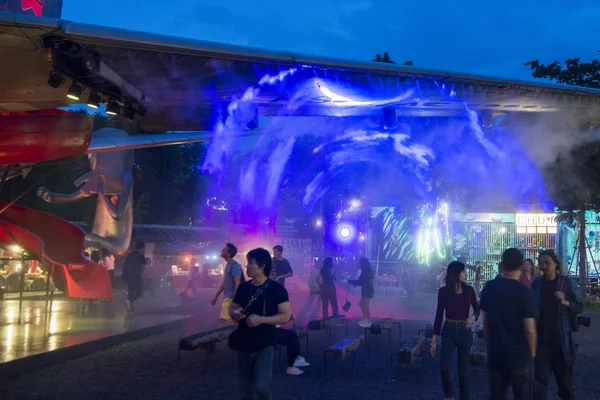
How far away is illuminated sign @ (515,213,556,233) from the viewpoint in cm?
2476

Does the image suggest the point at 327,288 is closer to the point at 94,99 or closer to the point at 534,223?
the point at 94,99

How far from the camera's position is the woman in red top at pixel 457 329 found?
6180 millimetres

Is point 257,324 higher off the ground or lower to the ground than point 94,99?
lower

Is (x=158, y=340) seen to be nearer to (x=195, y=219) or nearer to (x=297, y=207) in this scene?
(x=297, y=207)

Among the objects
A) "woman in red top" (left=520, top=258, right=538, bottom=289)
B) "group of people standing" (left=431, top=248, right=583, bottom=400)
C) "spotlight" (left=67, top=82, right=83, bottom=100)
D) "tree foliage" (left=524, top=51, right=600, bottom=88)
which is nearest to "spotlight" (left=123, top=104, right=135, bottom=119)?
"spotlight" (left=67, top=82, right=83, bottom=100)

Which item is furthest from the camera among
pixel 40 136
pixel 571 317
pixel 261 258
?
pixel 40 136

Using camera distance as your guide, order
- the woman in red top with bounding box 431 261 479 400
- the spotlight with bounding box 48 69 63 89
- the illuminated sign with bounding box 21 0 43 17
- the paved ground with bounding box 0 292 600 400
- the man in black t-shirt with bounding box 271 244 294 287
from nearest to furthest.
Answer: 1. the woman in red top with bounding box 431 261 479 400
2. the paved ground with bounding box 0 292 600 400
3. the spotlight with bounding box 48 69 63 89
4. the illuminated sign with bounding box 21 0 43 17
5. the man in black t-shirt with bounding box 271 244 294 287

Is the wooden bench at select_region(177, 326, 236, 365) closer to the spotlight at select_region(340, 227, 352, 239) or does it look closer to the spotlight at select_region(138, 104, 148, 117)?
the spotlight at select_region(138, 104, 148, 117)

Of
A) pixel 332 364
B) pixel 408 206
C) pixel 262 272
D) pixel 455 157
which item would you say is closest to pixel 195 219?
pixel 408 206

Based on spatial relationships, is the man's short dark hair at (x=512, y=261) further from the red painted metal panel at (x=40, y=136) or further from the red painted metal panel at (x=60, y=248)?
the red painted metal panel at (x=60, y=248)

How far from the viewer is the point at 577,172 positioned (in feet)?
49.6

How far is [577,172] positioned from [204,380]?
39.9ft

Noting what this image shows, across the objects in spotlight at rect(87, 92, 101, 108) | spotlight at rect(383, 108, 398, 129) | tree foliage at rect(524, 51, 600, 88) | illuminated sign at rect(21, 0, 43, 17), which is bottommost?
spotlight at rect(87, 92, 101, 108)

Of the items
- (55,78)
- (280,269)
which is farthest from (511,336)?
(280,269)
